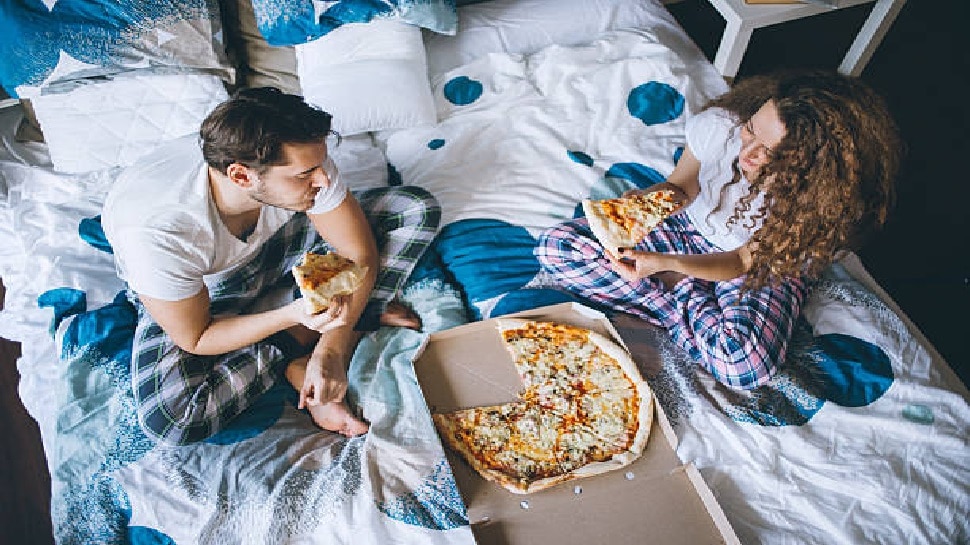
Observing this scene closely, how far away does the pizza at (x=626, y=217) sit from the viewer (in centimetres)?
152

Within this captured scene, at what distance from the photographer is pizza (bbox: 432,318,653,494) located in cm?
134

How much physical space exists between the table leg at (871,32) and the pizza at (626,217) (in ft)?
4.65

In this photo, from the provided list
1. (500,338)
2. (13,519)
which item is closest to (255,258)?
(500,338)

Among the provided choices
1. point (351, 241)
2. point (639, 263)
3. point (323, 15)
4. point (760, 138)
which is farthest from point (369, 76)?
point (760, 138)

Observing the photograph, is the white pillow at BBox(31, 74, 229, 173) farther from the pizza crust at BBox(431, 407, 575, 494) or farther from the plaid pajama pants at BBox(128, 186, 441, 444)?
the pizza crust at BBox(431, 407, 575, 494)

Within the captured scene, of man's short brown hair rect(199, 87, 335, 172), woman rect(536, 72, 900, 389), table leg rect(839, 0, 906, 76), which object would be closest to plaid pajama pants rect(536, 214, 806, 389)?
woman rect(536, 72, 900, 389)

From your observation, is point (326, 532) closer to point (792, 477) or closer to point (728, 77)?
point (792, 477)

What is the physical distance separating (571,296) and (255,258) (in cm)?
79

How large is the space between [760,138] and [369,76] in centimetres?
111

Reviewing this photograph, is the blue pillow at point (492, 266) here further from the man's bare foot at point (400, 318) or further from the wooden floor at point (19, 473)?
the wooden floor at point (19, 473)

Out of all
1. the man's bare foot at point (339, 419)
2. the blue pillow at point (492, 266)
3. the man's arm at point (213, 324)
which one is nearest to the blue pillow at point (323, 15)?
the blue pillow at point (492, 266)

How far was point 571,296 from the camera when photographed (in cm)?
168

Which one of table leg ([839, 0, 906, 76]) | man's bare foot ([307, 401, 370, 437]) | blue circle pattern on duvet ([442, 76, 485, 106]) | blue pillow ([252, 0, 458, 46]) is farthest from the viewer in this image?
table leg ([839, 0, 906, 76])

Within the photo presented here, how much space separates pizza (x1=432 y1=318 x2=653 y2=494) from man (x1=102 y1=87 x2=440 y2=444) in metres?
0.30
